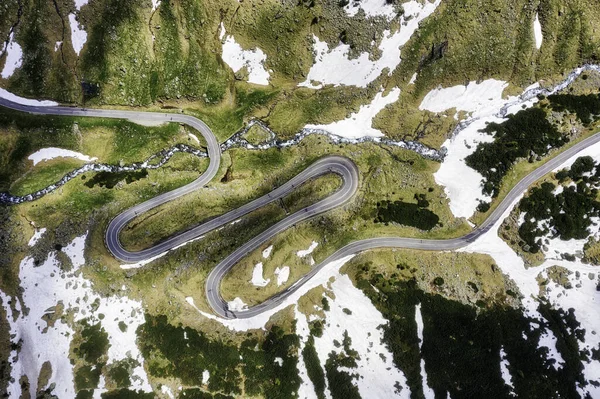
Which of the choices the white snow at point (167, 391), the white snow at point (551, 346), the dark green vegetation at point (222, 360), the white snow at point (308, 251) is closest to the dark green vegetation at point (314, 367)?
the dark green vegetation at point (222, 360)

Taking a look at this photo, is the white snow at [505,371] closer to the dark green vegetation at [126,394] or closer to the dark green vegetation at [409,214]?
the dark green vegetation at [409,214]

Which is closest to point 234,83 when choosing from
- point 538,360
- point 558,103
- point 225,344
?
point 225,344

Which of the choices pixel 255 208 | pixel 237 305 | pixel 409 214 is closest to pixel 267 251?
pixel 255 208

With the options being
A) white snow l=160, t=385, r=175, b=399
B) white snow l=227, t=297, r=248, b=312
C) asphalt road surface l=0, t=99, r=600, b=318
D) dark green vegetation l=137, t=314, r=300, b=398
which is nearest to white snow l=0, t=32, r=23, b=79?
asphalt road surface l=0, t=99, r=600, b=318

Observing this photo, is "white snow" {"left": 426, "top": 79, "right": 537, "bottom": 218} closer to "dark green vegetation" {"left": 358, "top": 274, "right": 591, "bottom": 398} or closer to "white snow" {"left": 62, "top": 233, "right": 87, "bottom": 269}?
"dark green vegetation" {"left": 358, "top": 274, "right": 591, "bottom": 398}

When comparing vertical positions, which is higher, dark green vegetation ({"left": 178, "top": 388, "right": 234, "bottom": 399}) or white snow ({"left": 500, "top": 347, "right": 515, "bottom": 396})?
white snow ({"left": 500, "top": 347, "right": 515, "bottom": 396})

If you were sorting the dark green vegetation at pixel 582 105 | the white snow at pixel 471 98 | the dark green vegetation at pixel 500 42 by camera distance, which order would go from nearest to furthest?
the dark green vegetation at pixel 500 42, the dark green vegetation at pixel 582 105, the white snow at pixel 471 98
